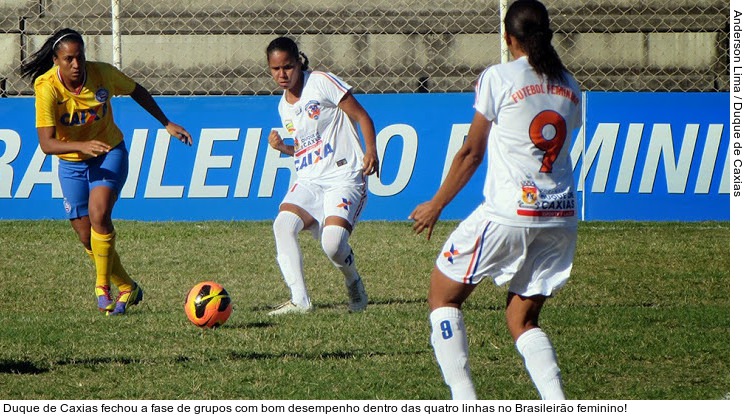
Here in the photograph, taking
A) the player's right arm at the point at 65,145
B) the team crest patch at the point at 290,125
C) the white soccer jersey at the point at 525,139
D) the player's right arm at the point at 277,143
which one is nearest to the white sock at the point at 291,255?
the player's right arm at the point at 277,143

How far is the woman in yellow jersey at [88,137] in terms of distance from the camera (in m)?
8.57

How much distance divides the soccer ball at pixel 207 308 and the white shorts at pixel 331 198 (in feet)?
3.91

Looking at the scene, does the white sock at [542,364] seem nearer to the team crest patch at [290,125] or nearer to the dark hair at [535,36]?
the dark hair at [535,36]

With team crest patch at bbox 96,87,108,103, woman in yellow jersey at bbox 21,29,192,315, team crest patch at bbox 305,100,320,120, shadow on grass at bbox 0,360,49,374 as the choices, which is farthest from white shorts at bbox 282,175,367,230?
shadow on grass at bbox 0,360,49,374

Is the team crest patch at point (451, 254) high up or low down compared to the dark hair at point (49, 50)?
up

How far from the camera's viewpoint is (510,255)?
5191 mm

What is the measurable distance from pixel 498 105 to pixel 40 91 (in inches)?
183

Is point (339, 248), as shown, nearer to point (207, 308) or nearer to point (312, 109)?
point (312, 109)

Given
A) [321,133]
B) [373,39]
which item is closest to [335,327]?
[321,133]

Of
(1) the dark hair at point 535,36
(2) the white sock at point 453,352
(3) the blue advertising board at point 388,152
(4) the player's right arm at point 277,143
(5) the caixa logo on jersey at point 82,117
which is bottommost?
(3) the blue advertising board at point 388,152

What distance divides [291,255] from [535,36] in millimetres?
3885

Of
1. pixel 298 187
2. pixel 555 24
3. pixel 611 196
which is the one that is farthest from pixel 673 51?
pixel 298 187

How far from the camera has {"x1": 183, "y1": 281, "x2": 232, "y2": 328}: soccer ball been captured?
7789 mm

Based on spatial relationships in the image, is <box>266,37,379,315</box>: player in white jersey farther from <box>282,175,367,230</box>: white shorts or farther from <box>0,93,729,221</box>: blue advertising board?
<box>0,93,729,221</box>: blue advertising board
